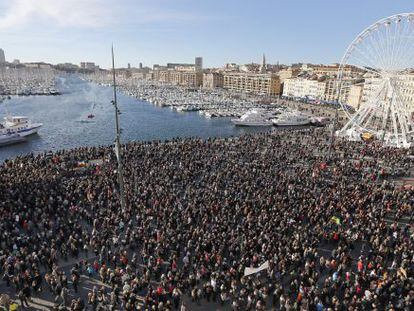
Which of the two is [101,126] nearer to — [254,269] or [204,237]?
[204,237]

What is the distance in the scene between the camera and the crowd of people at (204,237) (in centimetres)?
1342

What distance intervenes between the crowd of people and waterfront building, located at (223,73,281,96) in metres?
109

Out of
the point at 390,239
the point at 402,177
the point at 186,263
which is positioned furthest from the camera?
the point at 402,177

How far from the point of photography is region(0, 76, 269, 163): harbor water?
5200 centimetres

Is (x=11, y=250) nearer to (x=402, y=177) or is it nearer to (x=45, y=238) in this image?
(x=45, y=238)

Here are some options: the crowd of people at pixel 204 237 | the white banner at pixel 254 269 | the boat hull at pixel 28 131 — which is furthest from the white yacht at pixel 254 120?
the white banner at pixel 254 269

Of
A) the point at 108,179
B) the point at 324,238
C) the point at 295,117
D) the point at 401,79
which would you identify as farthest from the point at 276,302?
the point at 295,117

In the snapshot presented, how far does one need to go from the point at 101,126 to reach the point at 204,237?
184ft

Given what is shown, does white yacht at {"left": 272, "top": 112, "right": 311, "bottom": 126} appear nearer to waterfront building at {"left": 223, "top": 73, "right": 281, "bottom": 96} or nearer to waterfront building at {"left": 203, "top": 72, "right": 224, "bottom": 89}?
waterfront building at {"left": 223, "top": 73, "right": 281, "bottom": 96}

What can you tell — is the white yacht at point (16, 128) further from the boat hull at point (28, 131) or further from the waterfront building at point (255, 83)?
the waterfront building at point (255, 83)

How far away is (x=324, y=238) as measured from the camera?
17.9 metres

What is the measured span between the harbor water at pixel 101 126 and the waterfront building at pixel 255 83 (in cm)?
5688

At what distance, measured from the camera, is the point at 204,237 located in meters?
16.7

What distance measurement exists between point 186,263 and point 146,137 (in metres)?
45.8
